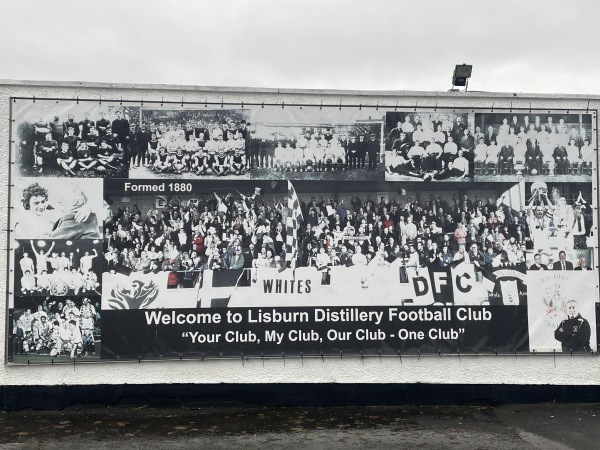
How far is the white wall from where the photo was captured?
7.27 meters

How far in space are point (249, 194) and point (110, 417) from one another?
322cm

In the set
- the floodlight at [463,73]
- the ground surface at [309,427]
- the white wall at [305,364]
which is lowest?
the ground surface at [309,427]

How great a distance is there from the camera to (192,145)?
7453 mm

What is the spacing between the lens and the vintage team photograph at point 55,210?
284 inches

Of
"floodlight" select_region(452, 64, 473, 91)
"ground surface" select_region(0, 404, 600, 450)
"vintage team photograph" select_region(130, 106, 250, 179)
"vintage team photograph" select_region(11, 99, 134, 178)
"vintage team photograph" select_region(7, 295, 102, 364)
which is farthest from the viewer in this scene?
"floodlight" select_region(452, 64, 473, 91)

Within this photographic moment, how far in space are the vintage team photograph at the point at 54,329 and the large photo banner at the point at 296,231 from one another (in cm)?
2

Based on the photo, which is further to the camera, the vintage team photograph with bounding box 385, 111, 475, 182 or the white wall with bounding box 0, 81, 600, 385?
the vintage team photograph with bounding box 385, 111, 475, 182

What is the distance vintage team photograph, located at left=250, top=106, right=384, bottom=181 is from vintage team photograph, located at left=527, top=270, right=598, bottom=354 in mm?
2512

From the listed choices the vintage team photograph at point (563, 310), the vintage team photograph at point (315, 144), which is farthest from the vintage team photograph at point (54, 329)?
the vintage team photograph at point (563, 310)

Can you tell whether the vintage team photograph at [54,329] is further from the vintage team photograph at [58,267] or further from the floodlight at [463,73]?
the floodlight at [463,73]

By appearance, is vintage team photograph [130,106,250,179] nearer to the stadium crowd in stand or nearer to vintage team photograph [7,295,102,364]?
the stadium crowd in stand

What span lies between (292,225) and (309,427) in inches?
94.6

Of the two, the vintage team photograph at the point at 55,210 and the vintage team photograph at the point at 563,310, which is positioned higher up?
the vintage team photograph at the point at 55,210

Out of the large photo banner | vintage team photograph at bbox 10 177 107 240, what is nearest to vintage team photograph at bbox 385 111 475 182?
the large photo banner
